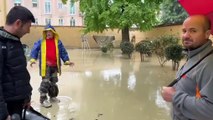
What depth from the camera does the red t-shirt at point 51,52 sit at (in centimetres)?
573

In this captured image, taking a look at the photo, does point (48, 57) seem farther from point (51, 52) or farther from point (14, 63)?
point (14, 63)

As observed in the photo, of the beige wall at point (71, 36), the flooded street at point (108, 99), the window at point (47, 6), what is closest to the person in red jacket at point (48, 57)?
the flooded street at point (108, 99)

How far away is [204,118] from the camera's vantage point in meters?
1.72

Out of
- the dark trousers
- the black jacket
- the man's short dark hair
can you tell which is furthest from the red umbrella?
the dark trousers

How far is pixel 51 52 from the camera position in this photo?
5.75m

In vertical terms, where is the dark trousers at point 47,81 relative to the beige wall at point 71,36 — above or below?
below

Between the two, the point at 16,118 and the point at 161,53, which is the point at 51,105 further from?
the point at 161,53

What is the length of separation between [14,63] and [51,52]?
3.36 m

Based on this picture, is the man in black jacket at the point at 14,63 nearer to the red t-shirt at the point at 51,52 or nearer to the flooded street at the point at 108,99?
the flooded street at the point at 108,99

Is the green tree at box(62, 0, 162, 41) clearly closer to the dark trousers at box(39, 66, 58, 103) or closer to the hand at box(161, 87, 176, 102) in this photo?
the dark trousers at box(39, 66, 58, 103)

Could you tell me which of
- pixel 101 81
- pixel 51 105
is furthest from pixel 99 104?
pixel 101 81

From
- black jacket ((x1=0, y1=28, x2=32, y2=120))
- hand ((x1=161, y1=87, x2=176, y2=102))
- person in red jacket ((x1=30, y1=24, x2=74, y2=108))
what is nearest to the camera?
hand ((x1=161, y1=87, x2=176, y2=102))

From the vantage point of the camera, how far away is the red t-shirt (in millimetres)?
5727

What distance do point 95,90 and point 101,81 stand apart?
1.36 metres
